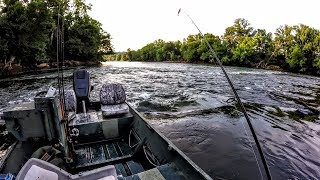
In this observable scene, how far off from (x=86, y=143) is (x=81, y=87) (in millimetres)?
2091

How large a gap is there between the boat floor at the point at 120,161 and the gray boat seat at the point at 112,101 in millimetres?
762

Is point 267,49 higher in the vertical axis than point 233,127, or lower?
higher

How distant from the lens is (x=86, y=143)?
5.78m

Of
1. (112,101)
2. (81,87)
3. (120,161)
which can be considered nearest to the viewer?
(120,161)

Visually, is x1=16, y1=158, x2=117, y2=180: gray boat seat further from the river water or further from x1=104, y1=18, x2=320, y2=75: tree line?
x1=104, y1=18, x2=320, y2=75: tree line

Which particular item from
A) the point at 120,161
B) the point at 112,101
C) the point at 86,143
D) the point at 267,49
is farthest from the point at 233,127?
the point at 267,49

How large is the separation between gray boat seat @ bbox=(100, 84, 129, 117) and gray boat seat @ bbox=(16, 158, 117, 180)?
3.51 metres

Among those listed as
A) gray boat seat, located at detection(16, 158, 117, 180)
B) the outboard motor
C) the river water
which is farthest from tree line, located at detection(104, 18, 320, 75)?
gray boat seat, located at detection(16, 158, 117, 180)

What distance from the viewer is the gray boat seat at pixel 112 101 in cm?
609

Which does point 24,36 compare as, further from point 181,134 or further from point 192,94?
point 181,134

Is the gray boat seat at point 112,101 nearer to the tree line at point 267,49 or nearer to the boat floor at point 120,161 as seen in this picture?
the boat floor at point 120,161

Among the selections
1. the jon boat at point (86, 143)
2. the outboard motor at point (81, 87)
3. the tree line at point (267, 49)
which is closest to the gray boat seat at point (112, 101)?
the jon boat at point (86, 143)

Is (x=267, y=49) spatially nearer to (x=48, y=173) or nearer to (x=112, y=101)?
(x=112, y=101)

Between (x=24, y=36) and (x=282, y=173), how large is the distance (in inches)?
1075
